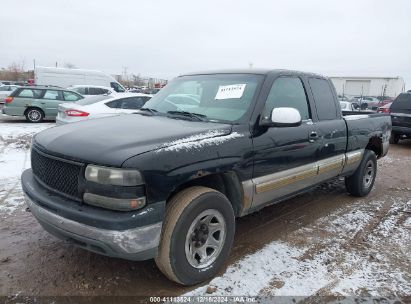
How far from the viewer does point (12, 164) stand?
285 inches

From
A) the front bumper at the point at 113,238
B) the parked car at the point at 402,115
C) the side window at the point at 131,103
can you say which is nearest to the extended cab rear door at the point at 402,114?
the parked car at the point at 402,115

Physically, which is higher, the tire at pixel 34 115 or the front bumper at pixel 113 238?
the front bumper at pixel 113 238

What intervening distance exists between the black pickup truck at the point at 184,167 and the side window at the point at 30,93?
492 inches

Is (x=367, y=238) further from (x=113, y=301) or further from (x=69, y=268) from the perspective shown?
(x=69, y=268)

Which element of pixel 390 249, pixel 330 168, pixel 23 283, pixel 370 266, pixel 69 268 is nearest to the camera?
pixel 23 283

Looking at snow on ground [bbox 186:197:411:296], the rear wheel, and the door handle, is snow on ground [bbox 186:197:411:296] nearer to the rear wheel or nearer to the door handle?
the door handle

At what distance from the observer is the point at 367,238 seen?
14.1 ft

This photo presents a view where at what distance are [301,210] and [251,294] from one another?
232 cm

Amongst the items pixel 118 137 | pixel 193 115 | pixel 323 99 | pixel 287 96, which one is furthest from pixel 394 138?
pixel 118 137

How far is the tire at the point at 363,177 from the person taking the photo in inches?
225

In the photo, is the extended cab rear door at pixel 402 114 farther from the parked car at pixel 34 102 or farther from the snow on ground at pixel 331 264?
the parked car at pixel 34 102

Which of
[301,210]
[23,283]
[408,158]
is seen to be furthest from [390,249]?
[408,158]

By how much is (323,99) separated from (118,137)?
294 cm

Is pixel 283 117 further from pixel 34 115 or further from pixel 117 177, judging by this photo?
pixel 34 115
